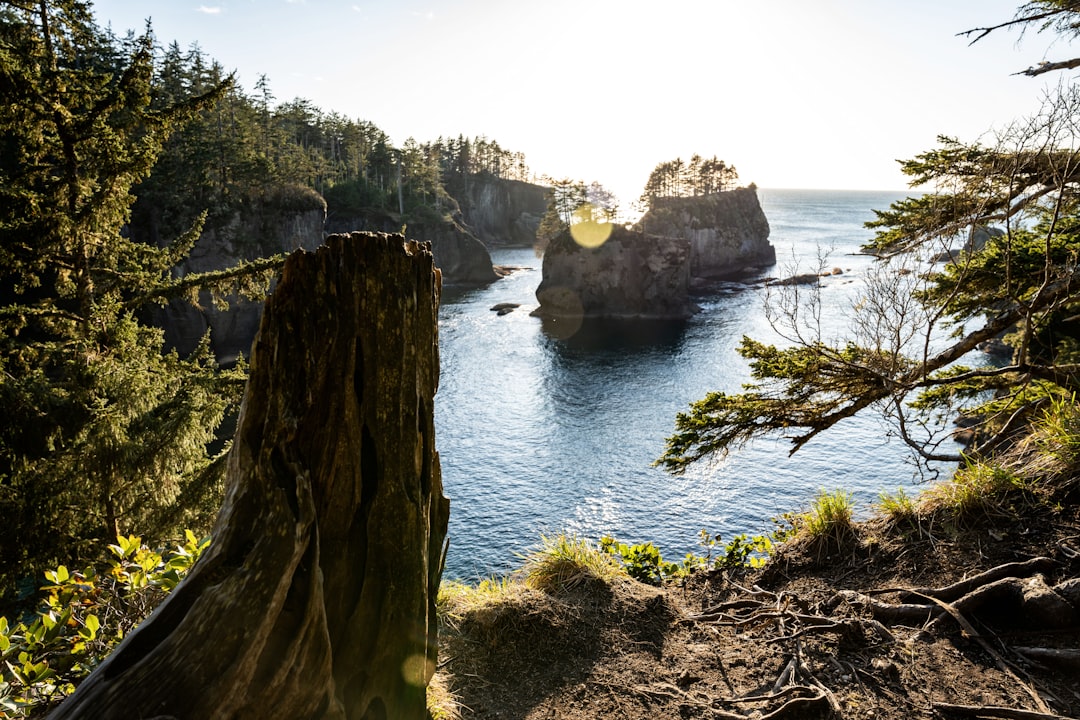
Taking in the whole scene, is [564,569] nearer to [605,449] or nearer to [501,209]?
[605,449]

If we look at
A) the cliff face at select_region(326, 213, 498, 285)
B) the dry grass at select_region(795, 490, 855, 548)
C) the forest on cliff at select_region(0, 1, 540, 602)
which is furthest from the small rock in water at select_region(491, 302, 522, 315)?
the dry grass at select_region(795, 490, 855, 548)

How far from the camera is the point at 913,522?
7504 millimetres

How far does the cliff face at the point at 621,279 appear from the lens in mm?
62531

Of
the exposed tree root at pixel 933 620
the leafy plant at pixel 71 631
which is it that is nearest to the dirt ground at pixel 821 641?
the exposed tree root at pixel 933 620

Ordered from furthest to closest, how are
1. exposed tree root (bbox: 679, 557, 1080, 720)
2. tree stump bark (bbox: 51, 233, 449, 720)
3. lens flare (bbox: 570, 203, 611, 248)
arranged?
lens flare (bbox: 570, 203, 611, 248)
exposed tree root (bbox: 679, 557, 1080, 720)
tree stump bark (bbox: 51, 233, 449, 720)

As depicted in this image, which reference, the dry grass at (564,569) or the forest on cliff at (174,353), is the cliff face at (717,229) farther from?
the dry grass at (564,569)

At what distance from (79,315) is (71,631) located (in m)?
7.66

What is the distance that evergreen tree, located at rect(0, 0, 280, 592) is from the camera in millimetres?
10281

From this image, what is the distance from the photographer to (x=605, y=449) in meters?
33.1

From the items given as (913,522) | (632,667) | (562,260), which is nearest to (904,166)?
(913,522)

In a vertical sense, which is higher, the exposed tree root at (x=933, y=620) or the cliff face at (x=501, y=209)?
the cliff face at (x=501, y=209)

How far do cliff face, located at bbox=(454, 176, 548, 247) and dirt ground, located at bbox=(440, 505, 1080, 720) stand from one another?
116 m

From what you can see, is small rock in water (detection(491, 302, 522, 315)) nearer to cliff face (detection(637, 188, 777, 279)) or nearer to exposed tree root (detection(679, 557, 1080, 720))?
cliff face (detection(637, 188, 777, 279))

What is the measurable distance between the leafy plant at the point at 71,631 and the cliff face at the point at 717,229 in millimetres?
80884
